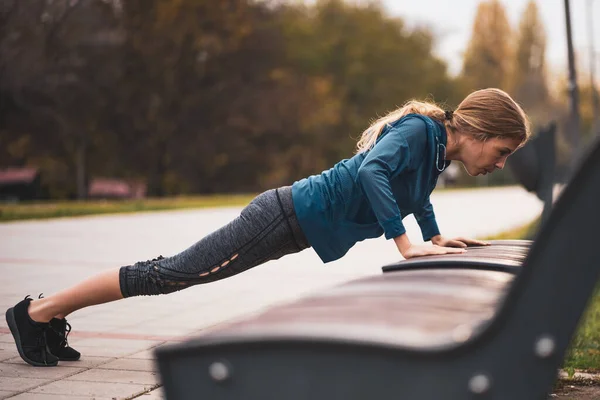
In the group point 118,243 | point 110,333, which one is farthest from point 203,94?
point 110,333

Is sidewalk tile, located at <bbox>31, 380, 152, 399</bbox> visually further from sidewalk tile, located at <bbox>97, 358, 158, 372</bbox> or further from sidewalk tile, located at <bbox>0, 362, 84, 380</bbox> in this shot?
sidewalk tile, located at <bbox>97, 358, 158, 372</bbox>

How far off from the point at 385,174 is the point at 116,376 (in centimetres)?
166

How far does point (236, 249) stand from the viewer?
3.55 m

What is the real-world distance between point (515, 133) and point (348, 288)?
1.32 metres

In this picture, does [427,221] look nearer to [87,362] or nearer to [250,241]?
[250,241]

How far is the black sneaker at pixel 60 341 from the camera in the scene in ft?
Answer: 14.1

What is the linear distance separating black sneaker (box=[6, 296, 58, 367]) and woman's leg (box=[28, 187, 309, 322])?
0.60 metres

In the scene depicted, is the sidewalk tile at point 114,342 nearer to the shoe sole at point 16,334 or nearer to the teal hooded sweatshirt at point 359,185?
the shoe sole at point 16,334

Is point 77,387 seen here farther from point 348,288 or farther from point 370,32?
point 370,32

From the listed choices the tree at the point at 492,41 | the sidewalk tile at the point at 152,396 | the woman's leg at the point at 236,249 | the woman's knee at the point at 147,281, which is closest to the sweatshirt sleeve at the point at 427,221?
the woman's leg at the point at 236,249

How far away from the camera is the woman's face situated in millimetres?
3320

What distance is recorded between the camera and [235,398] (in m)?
1.73

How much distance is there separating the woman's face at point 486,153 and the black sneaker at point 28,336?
2067mm

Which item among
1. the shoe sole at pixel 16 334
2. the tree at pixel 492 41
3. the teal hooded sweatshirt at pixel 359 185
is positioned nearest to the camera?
the teal hooded sweatshirt at pixel 359 185
